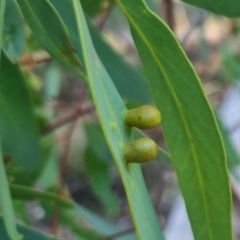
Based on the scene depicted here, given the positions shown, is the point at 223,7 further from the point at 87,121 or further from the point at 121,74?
the point at 87,121

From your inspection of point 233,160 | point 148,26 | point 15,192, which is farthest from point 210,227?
point 233,160

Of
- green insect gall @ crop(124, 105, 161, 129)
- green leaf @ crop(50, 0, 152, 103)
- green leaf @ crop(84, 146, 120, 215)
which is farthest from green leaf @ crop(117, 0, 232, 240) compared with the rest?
green leaf @ crop(84, 146, 120, 215)

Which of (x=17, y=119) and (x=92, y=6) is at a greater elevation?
(x=92, y=6)

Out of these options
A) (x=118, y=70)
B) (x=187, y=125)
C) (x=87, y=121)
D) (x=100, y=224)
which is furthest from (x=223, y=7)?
(x=87, y=121)

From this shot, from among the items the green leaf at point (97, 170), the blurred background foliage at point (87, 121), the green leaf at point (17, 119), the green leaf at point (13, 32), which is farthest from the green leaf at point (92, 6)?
the green leaf at point (97, 170)

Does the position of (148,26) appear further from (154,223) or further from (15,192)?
(15,192)

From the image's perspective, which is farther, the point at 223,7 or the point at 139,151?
the point at 223,7

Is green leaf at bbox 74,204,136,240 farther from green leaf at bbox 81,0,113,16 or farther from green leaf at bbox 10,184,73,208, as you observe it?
green leaf at bbox 81,0,113,16
